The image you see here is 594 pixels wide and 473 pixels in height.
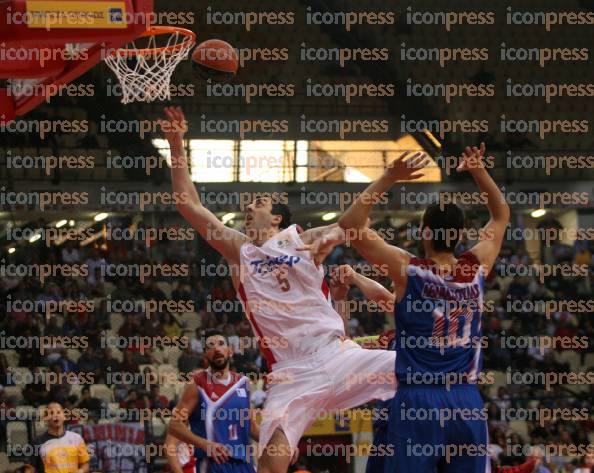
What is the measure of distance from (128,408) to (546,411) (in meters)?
6.16

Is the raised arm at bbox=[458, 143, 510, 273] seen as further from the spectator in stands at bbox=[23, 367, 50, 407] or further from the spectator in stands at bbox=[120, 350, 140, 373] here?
the spectator in stands at bbox=[120, 350, 140, 373]

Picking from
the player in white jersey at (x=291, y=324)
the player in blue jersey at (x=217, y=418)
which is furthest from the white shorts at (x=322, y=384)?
the player in blue jersey at (x=217, y=418)

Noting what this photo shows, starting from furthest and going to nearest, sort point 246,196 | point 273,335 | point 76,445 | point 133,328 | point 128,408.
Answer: point 246,196, point 133,328, point 128,408, point 76,445, point 273,335

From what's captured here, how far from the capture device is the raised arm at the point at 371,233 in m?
5.54

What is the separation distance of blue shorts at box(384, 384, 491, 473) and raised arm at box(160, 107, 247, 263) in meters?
2.03

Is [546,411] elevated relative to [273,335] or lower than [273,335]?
lower

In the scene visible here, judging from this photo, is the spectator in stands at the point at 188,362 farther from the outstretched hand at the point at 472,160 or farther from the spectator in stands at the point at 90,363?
the outstretched hand at the point at 472,160

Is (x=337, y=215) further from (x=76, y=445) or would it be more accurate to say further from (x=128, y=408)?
(x=76, y=445)

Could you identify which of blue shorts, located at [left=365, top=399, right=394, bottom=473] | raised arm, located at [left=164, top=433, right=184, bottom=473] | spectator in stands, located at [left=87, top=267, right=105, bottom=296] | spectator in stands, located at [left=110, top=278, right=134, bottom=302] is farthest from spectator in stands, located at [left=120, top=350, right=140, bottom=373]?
blue shorts, located at [left=365, top=399, right=394, bottom=473]

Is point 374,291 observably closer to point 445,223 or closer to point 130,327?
point 445,223

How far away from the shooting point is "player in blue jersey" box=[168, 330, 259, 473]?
8.94 m

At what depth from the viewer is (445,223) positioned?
220 inches

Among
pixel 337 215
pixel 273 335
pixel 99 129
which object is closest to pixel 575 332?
pixel 337 215

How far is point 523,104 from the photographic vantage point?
25312 millimetres
